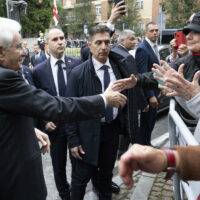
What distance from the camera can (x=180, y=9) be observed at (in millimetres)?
21125

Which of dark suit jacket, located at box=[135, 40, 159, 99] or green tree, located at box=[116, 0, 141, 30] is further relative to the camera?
green tree, located at box=[116, 0, 141, 30]

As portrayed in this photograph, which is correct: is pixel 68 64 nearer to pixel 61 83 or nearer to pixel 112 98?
pixel 61 83

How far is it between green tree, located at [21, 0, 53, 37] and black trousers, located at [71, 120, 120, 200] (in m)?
36.7

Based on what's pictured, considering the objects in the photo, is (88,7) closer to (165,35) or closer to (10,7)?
(165,35)

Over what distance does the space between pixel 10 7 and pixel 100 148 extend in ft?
27.2

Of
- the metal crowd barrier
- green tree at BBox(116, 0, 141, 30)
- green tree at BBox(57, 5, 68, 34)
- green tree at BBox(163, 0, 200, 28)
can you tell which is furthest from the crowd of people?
green tree at BBox(57, 5, 68, 34)

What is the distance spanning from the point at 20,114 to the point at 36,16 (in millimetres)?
38944

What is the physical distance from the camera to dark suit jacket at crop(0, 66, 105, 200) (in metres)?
1.61

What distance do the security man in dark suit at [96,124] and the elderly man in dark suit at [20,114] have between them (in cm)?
72

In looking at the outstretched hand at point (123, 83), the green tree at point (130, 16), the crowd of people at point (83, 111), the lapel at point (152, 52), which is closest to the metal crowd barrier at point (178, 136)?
the crowd of people at point (83, 111)

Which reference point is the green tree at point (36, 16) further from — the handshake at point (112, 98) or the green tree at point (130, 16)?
the handshake at point (112, 98)

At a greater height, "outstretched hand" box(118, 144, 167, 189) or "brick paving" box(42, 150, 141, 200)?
"outstretched hand" box(118, 144, 167, 189)

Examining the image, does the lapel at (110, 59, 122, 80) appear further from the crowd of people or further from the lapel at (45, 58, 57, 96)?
the lapel at (45, 58, 57, 96)

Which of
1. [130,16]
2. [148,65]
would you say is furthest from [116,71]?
[130,16]
